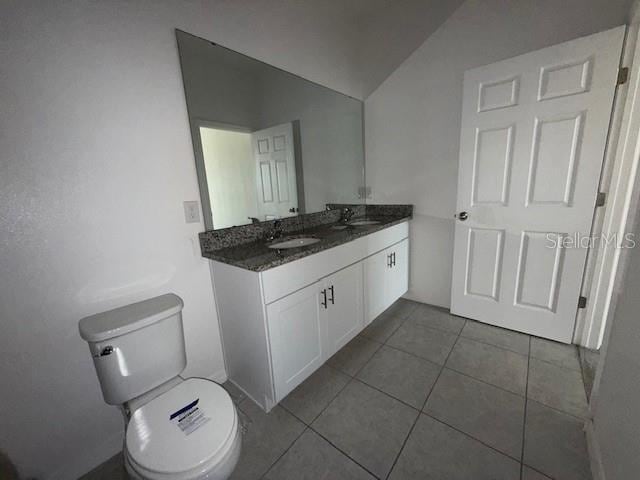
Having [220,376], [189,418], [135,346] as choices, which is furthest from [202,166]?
[220,376]

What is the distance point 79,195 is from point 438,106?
2350 mm

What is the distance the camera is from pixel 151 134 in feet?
4.00

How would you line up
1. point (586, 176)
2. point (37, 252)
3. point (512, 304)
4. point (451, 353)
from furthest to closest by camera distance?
point (512, 304) < point (451, 353) < point (586, 176) < point (37, 252)

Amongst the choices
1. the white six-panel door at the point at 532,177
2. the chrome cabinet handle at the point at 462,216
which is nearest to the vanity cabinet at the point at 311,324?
the chrome cabinet handle at the point at 462,216

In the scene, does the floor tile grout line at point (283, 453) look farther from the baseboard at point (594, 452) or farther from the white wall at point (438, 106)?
the white wall at point (438, 106)

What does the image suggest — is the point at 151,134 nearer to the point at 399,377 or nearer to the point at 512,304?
the point at 399,377

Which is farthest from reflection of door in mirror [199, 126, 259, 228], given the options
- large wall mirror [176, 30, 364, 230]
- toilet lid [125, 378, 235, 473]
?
toilet lid [125, 378, 235, 473]

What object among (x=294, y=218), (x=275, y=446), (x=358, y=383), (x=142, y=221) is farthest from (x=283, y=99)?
(x=275, y=446)

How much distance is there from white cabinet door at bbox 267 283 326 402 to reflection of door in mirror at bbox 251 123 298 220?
2.33 feet

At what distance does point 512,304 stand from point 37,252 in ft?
8.98

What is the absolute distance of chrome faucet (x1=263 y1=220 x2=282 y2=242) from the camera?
172cm

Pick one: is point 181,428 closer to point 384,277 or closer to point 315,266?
point 315,266

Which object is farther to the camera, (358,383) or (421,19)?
(421,19)

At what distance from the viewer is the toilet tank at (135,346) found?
99cm
